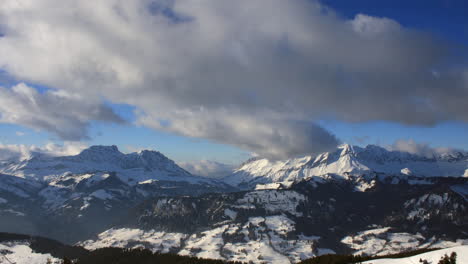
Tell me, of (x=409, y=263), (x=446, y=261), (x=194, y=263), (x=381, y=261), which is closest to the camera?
(x=446, y=261)

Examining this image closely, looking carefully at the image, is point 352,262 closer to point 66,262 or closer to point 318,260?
point 318,260

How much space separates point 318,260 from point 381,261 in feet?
108

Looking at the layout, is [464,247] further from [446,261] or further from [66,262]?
[66,262]

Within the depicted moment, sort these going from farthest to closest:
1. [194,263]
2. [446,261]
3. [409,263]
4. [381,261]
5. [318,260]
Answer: [194,263]
[318,260]
[381,261]
[409,263]
[446,261]

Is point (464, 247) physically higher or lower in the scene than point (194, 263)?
higher

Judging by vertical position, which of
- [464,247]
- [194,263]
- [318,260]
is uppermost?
[464,247]

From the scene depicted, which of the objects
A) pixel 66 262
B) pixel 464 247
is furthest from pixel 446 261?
pixel 66 262

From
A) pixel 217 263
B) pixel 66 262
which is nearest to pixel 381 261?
pixel 66 262

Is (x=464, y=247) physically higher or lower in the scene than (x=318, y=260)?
higher

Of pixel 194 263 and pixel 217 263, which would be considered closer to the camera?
pixel 217 263

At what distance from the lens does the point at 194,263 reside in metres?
182

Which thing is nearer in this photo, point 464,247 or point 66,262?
→ point 464,247

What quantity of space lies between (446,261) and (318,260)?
47.3 meters

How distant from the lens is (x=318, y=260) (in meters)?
99.3
